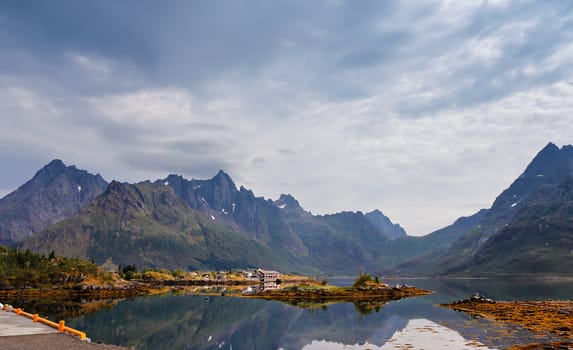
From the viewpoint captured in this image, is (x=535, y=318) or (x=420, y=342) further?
(x=535, y=318)

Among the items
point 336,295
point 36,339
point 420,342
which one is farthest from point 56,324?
point 336,295

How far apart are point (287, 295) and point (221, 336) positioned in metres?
106

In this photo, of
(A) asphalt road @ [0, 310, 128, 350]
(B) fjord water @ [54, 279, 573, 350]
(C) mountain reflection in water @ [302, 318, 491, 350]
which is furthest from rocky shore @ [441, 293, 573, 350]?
(A) asphalt road @ [0, 310, 128, 350]

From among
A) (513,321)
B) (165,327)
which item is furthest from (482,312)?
(165,327)

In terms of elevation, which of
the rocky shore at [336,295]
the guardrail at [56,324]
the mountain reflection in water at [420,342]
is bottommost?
the rocky shore at [336,295]

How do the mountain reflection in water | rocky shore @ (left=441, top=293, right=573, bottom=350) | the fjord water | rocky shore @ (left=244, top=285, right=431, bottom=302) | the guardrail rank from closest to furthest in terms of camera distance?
1. the guardrail
2. rocky shore @ (left=441, top=293, right=573, bottom=350)
3. the mountain reflection in water
4. the fjord water
5. rocky shore @ (left=244, top=285, right=431, bottom=302)

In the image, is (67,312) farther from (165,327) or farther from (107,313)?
(165,327)

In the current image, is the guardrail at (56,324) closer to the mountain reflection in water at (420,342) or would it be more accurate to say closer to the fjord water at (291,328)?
the fjord water at (291,328)

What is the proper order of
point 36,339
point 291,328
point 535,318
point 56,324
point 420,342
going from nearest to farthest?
point 36,339 → point 56,324 → point 420,342 → point 535,318 → point 291,328

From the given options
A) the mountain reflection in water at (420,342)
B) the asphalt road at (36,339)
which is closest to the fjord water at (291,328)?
the mountain reflection in water at (420,342)

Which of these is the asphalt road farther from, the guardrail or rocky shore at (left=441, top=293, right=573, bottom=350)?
rocky shore at (left=441, top=293, right=573, bottom=350)

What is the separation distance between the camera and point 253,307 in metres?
144

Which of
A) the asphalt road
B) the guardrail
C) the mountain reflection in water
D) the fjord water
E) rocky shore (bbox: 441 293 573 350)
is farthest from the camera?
the fjord water

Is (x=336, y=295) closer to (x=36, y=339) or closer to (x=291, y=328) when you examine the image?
(x=291, y=328)
